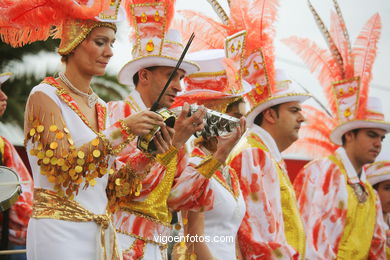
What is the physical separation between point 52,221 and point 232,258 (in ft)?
5.48

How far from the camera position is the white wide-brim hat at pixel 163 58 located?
4309mm

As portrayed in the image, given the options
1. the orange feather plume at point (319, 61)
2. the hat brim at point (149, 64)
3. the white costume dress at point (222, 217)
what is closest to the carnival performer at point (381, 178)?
the orange feather plume at point (319, 61)

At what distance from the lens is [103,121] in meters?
3.39

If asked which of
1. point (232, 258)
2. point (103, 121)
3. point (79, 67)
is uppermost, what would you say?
point (79, 67)

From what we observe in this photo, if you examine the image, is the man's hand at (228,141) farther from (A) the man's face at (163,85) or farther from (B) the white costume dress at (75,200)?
(B) the white costume dress at (75,200)

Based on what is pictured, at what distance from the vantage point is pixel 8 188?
10.5 ft

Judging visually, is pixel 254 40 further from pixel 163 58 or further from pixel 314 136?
pixel 314 136

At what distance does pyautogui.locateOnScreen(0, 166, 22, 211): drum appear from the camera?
313 cm

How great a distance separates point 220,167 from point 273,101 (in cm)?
117

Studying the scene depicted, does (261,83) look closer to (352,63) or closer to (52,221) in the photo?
(352,63)

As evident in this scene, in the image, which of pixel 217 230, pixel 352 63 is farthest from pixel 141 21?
pixel 352 63

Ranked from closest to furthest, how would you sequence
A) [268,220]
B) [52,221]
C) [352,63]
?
1. [52,221]
2. [268,220]
3. [352,63]

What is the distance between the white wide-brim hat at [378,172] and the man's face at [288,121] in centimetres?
208

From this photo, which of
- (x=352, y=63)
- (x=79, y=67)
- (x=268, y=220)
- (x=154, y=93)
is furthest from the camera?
(x=352, y=63)
